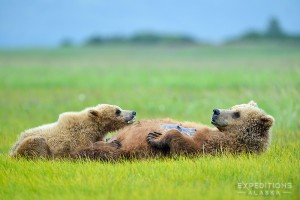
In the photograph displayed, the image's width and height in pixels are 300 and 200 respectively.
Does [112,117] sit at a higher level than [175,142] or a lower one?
higher

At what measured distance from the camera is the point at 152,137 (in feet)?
26.4

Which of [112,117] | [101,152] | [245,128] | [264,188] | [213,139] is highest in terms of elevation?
[112,117]

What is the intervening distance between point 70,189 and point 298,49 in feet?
180

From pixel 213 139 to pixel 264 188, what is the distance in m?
1.57

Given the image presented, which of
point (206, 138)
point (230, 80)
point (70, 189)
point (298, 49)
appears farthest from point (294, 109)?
point (298, 49)

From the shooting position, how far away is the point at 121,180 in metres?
6.97

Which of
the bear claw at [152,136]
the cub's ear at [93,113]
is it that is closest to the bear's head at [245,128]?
the bear claw at [152,136]

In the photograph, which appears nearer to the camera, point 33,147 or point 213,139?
point 213,139

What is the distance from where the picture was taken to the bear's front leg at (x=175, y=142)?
7.68 m

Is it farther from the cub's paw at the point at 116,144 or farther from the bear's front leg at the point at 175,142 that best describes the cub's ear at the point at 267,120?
the cub's paw at the point at 116,144

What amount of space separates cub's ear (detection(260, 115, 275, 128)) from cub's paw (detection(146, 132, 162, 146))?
56.2 inches

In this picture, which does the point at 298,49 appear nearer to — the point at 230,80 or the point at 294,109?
the point at 230,80

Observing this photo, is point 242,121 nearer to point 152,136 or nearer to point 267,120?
point 267,120

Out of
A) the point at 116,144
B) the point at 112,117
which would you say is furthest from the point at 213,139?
the point at 112,117
